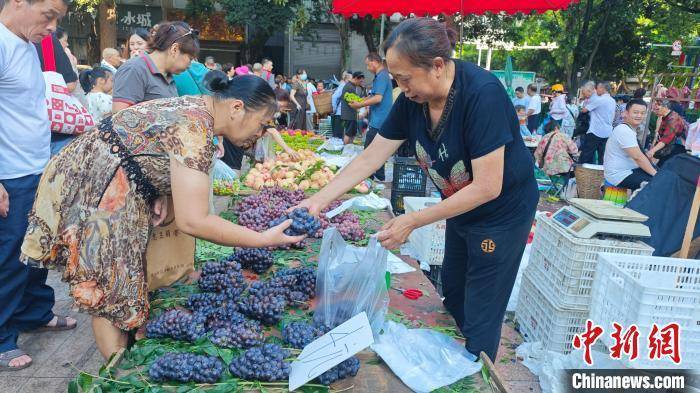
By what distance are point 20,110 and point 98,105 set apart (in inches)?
97.8

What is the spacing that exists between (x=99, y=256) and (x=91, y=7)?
54.4 ft

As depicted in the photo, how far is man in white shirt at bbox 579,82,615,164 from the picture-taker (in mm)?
8039

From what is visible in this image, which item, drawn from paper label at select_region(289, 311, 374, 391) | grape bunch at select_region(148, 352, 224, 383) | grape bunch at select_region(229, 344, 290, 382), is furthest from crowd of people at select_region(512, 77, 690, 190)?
grape bunch at select_region(148, 352, 224, 383)

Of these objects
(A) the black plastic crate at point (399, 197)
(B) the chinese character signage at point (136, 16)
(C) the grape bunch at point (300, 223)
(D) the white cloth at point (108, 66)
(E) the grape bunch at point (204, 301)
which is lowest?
(A) the black plastic crate at point (399, 197)

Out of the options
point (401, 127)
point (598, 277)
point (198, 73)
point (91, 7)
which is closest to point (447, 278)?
point (401, 127)

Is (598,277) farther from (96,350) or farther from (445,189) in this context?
(96,350)

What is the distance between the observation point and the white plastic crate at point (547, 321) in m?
3.07

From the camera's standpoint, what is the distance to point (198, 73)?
434cm

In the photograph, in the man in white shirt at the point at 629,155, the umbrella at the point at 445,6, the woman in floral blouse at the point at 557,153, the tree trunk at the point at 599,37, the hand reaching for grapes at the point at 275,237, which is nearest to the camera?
the hand reaching for grapes at the point at 275,237

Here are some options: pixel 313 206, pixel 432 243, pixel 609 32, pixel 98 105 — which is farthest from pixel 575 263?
pixel 609 32

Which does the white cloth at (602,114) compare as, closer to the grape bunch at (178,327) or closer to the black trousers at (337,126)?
the black trousers at (337,126)

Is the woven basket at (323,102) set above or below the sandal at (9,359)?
above

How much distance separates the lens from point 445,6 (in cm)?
612

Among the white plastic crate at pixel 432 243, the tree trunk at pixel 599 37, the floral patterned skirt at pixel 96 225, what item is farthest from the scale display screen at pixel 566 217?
the tree trunk at pixel 599 37
